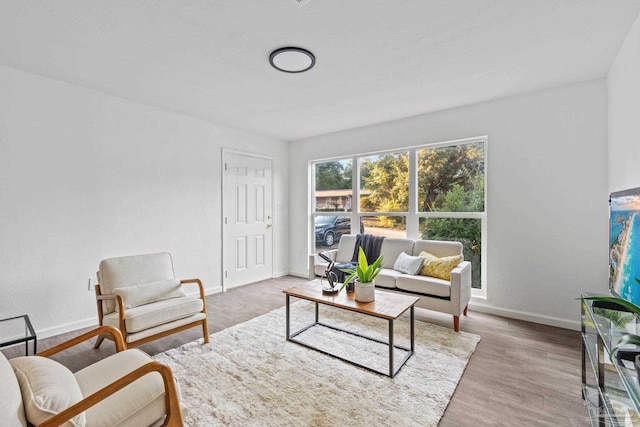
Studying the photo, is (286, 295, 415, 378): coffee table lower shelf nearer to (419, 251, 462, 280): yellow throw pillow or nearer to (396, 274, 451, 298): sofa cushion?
(396, 274, 451, 298): sofa cushion

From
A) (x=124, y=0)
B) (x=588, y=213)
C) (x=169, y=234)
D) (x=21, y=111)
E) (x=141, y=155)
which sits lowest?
(x=169, y=234)

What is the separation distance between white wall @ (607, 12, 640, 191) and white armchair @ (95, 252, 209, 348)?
3.46m

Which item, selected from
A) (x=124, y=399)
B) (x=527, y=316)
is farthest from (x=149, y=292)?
(x=527, y=316)

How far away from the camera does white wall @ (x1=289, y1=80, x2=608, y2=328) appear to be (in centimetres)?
281

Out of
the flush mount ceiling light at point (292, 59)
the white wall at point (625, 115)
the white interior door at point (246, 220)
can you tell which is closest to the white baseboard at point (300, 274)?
the white interior door at point (246, 220)

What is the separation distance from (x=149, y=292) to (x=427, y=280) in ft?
8.73

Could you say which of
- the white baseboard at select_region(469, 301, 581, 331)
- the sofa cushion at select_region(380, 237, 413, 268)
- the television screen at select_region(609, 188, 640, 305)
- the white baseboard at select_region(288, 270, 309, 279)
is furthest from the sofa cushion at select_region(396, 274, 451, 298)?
the white baseboard at select_region(288, 270, 309, 279)

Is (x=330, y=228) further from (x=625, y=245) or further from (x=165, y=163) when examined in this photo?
(x=625, y=245)

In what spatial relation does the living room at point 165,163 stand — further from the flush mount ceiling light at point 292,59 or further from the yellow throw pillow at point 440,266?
the yellow throw pillow at point 440,266

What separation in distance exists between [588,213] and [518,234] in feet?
2.02

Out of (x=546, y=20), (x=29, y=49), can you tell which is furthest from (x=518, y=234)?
(x=29, y=49)

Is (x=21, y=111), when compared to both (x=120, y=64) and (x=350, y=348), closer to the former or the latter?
(x=120, y=64)

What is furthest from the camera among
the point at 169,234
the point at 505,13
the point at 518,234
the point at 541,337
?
the point at 169,234

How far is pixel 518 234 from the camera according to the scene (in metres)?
3.20
